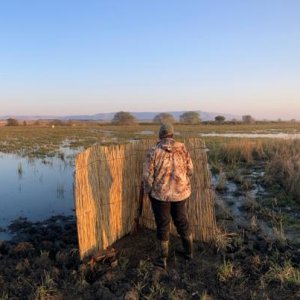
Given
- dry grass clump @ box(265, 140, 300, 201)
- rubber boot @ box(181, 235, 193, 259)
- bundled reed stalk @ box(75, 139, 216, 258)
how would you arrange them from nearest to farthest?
bundled reed stalk @ box(75, 139, 216, 258), rubber boot @ box(181, 235, 193, 259), dry grass clump @ box(265, 140, 300, 201)

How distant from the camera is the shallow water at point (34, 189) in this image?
8.91 m

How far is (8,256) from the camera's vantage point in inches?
232

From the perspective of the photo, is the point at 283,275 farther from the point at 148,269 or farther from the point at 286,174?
the point at 286,174

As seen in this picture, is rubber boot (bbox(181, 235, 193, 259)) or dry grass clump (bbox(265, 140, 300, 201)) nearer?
rubber boot (bbox(181, 235, 193, 259))

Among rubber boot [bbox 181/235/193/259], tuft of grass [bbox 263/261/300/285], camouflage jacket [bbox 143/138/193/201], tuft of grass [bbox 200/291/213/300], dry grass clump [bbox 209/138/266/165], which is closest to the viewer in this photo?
tuft of grass [bbox 200/291/213/300]

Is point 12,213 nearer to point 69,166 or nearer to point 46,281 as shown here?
point 46,281

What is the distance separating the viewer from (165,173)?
5621 millimetres

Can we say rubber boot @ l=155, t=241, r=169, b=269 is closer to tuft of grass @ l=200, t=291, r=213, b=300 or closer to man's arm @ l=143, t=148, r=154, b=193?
man's arm @ l=143, t=148, r=154, b=193

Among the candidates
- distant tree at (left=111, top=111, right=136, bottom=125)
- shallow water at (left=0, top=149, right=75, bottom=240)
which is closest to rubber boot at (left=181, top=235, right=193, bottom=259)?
shallow water at (left=0, top=149, right=75, bottom=240)

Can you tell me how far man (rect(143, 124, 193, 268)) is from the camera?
561cm

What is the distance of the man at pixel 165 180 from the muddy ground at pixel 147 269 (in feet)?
1.60

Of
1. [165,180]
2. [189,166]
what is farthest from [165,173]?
[189,166]

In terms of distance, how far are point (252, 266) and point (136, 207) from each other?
219cm

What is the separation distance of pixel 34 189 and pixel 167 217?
21.7ft
